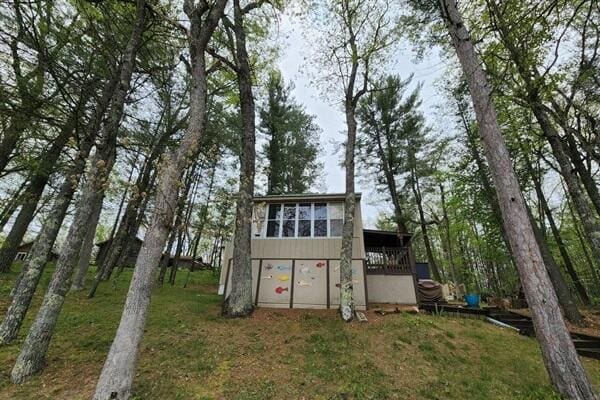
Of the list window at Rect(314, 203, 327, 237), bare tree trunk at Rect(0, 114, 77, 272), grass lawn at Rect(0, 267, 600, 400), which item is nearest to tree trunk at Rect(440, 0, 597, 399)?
grass lawn at Rect(0, 267, 600, 400)

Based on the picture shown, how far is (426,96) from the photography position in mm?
14047

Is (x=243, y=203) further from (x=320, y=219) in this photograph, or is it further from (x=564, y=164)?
(x=564, y=164)

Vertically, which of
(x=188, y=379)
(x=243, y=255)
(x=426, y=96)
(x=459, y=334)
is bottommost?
(x=188, y=379)

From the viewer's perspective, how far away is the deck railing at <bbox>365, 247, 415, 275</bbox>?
392 inches

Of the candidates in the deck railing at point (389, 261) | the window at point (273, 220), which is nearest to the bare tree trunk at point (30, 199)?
the window at point (273, 220)

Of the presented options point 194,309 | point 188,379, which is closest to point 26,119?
point 188,379

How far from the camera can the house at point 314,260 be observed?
8.59m

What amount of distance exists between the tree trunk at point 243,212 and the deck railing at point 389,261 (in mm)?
5435

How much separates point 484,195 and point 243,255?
11.6m

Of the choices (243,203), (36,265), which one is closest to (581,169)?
(243,203)

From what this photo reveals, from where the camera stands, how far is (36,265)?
4172 mm

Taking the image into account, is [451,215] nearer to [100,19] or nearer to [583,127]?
[583,127]

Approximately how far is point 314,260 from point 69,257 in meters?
6.76

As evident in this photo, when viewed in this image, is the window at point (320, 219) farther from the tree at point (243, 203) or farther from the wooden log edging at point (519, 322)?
the wooden log edging at point (519, 322)
